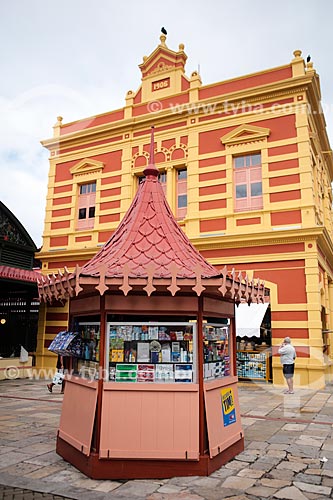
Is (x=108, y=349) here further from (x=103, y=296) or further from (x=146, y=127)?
(x=146, y=127)

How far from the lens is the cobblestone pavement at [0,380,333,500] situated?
435 centimetres

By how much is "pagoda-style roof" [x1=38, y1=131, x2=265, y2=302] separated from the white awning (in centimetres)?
684

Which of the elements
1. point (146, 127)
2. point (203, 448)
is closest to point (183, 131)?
point (146, 127)

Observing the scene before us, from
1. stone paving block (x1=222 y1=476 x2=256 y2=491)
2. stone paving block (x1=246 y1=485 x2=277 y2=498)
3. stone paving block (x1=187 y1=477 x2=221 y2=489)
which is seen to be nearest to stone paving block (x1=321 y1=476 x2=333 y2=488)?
stone paving block (x1=246 y1=485 x2=277 y2=498)

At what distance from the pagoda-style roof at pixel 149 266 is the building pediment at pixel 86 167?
11264mm

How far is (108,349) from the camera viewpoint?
511 cm

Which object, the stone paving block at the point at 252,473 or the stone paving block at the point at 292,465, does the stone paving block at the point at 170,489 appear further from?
the stone paving block at the point at 292,465

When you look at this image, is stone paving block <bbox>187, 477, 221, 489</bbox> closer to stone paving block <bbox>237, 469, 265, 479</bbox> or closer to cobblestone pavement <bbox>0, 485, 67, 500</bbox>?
stone paving block <bbox>237, 469, 265, 479</bbox>

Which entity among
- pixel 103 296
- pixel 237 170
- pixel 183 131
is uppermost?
pixel 183 131

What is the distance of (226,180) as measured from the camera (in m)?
14.5

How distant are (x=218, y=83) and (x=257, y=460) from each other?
13.4 metres

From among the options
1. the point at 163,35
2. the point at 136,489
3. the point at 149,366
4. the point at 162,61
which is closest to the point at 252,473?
the point at 136,489

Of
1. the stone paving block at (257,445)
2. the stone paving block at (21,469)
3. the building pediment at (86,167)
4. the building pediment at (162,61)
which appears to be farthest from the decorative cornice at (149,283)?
the building pediment at (162,61)

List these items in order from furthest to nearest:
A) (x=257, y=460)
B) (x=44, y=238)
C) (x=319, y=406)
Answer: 1. (x=44, y=238)
2. (x=319, y=406)
3. (x=257, y=460)
